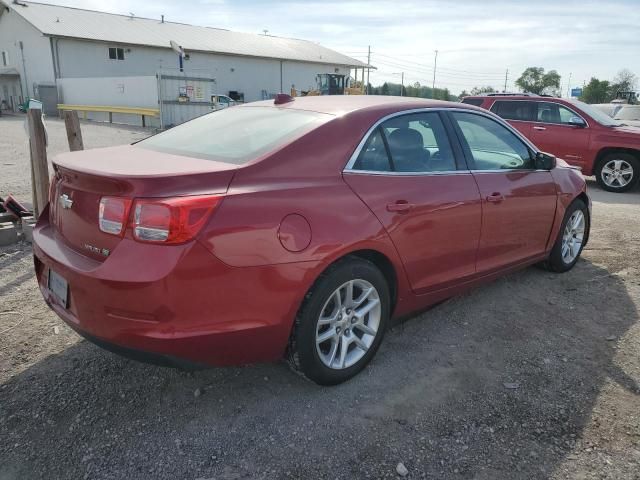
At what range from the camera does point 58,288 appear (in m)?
2.74

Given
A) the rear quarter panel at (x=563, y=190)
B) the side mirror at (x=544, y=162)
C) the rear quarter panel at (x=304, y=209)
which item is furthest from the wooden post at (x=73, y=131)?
the rear quarter panel at (x=563, y=190)

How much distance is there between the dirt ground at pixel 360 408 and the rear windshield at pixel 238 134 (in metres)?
1.34

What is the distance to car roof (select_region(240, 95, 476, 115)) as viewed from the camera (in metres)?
3.24

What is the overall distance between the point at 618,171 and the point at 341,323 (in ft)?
31.0

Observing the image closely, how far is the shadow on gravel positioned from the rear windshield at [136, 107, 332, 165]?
Result: 1.34 m

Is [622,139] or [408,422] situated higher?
[622,139]

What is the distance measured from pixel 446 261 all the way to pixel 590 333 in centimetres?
130

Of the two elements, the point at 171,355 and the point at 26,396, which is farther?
the point at 26,396

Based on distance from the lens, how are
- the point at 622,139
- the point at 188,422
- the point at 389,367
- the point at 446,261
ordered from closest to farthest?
the point at 188,422 < the point at 389,367 < the point at 446,261 < the point at 622,139

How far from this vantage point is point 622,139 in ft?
32.9

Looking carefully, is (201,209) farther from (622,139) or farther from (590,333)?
(622,139)

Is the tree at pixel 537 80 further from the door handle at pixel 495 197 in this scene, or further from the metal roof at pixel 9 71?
the door handle at pixel 495 197

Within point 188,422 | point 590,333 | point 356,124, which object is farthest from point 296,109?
point 590,333

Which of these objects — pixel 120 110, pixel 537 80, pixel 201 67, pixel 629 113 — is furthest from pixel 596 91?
pixel 120 110
